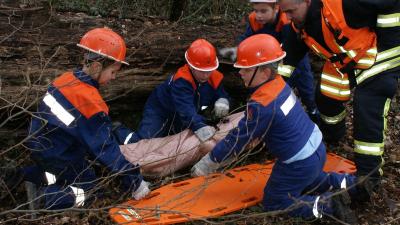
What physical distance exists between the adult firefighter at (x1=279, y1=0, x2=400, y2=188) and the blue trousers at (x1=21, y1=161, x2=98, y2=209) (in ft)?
7.35

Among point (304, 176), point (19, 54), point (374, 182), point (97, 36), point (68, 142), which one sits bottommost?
point (374, 182)

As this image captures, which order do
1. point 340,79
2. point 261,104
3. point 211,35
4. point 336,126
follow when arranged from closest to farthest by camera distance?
point 261,104 < point 340,79 < point 336,126 < point 211,35

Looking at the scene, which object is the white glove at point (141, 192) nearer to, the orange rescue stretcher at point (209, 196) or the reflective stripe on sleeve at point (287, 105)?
the orange rescue stretcher at point (209, 196)

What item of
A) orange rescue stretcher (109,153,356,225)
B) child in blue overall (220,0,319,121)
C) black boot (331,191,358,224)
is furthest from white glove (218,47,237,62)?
black boot (331,191,358,224)

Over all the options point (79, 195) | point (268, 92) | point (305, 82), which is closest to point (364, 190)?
point (268, 92)

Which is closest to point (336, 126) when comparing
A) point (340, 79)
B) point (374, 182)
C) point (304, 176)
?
point (340, 79)

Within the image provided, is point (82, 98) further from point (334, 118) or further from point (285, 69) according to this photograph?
point (334, 118)

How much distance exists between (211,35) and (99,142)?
2.67m

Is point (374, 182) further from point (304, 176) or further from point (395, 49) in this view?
point (395, 49)

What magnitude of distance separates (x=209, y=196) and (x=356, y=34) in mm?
1907

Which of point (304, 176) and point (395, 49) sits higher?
point (395, 49)

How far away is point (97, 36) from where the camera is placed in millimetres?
3740

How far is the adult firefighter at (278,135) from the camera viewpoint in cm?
369

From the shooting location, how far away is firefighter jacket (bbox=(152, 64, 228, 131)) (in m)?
4.75
